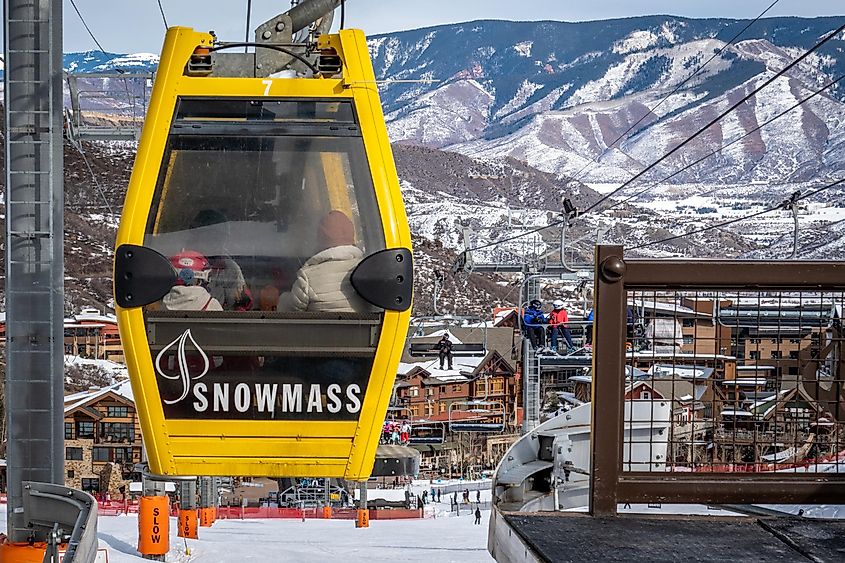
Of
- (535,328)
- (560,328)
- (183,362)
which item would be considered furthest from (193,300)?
(560,328)

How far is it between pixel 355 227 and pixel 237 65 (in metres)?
0.98

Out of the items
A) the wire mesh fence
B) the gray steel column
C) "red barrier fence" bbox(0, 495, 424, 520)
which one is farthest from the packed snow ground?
the wire mesh fence

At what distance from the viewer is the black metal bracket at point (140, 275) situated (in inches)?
178

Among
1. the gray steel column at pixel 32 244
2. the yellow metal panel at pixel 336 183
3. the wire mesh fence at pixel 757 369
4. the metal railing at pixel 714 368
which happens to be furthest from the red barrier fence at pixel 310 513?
the metal railing at pixel 714 368

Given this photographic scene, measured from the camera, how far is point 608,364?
10.0ft

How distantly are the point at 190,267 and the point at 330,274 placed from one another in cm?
57

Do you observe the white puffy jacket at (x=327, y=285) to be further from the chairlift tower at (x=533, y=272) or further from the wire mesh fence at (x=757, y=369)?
the chairlift tower at (x=533, y=272)

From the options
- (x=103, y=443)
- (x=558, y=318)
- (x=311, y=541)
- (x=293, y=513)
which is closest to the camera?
(x=311, y=541)

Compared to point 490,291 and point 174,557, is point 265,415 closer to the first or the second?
point 174,557

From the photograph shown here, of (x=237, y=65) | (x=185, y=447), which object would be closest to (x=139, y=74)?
(x=237, y=65)

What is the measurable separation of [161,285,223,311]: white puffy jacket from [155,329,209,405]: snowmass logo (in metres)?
0.10

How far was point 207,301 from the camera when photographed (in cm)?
464

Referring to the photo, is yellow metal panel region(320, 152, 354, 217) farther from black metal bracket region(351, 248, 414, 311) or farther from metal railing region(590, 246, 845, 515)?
metal railing region(590, 246, 845, 515)

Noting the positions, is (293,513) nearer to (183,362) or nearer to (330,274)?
(183,362)
